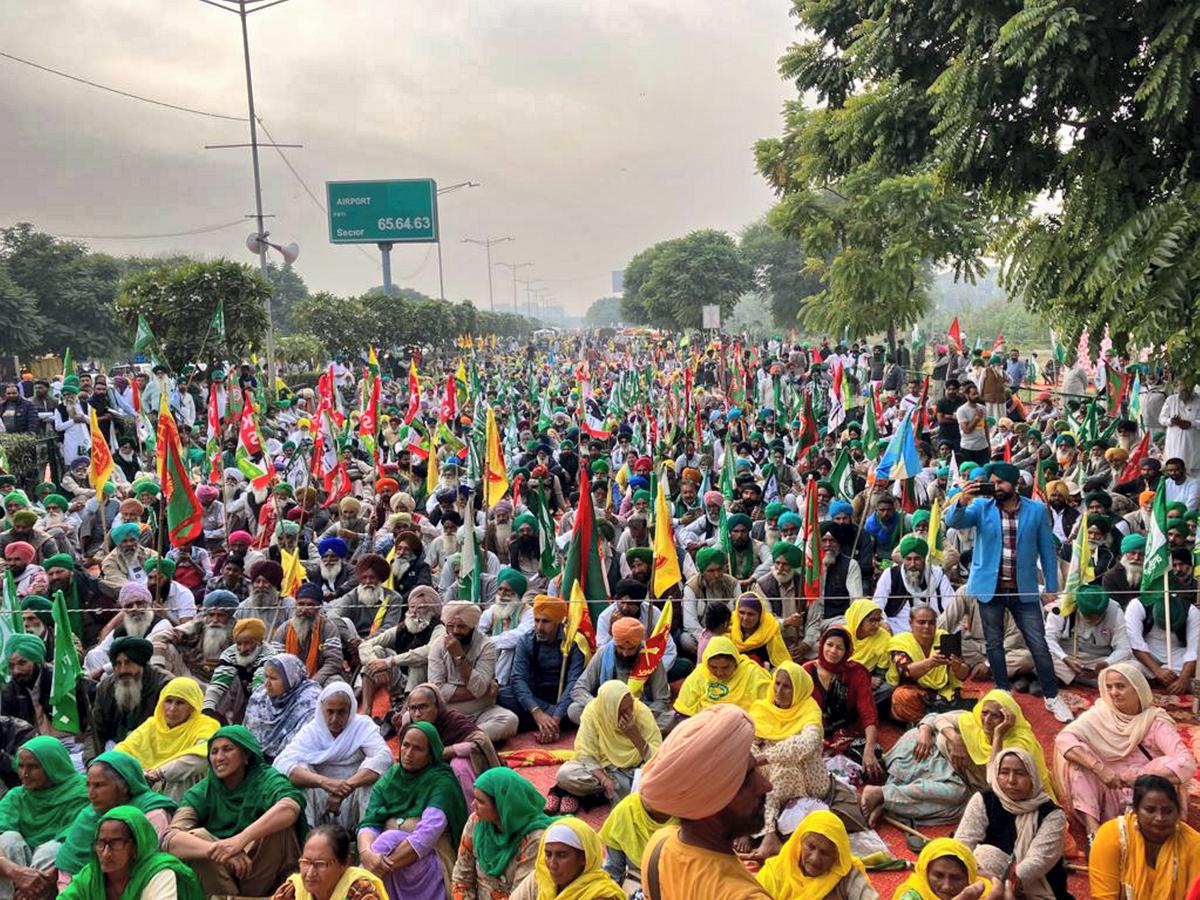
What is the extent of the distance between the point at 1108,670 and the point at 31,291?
46.2 m

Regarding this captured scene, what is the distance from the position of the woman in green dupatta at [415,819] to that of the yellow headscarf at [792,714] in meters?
1.55

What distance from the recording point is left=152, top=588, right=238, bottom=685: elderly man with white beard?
675 cm

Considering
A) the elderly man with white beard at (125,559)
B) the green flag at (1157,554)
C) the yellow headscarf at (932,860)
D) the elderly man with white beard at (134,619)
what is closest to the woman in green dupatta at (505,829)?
the yellow headscarf at (932,860)

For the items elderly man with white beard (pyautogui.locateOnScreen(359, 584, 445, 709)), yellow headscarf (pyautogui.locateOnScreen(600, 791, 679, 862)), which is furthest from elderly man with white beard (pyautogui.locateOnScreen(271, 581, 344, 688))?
yellow headscarf (pyautogui.locateOnScreen(600, 791, 679, 862))

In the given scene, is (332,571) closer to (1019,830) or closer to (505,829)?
(505,829)

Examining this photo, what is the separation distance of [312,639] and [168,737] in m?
1.68

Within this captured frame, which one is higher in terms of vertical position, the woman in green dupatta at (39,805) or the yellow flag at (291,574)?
the yellow flag at (291,574)

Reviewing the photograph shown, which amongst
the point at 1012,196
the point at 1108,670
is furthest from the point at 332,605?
the point at 1012,196

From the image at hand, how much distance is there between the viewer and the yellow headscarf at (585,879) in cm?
377

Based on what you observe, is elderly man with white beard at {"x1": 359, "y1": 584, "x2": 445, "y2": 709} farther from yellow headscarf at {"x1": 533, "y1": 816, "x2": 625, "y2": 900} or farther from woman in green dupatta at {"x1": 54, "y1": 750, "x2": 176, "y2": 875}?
yellow headscarf at {"x1": 533, "y1": 816, "x2": 625, "y2": 900}

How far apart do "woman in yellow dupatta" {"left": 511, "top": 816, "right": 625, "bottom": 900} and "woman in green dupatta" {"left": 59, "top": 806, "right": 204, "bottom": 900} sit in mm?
1420

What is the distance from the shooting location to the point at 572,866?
12.4 ft

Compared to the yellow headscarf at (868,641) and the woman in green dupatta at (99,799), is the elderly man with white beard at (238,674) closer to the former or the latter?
the woman in green dupatta at (99,799)

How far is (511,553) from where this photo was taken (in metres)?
8.83
